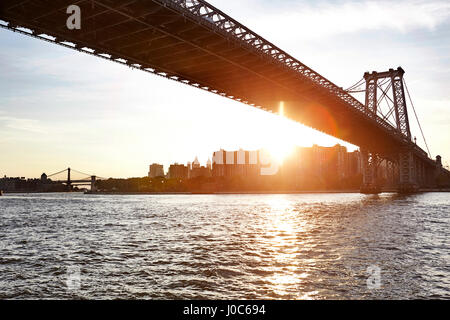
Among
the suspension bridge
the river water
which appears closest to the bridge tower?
the suspension bridge

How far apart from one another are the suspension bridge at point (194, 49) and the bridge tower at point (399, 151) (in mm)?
22600

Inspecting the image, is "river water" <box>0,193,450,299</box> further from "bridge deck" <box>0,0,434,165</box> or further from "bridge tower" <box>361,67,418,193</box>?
"bridge tower" <box>361,67,418,193</box>

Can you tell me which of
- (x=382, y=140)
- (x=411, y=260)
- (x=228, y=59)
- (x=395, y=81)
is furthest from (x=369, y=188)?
(x=411, y=260)

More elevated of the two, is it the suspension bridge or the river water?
the suspension bridge

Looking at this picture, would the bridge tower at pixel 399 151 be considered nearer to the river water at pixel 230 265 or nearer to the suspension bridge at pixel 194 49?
the suspension bridge at pixel 194 49

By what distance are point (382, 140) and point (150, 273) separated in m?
79.1

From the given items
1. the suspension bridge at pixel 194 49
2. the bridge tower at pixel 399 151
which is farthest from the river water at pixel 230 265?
the bridge tower at pixel 399 151

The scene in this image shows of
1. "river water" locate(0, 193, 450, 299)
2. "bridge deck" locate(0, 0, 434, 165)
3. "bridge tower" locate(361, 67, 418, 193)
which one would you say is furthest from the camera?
"bridge tower" locate(361, 67, 418, 193)

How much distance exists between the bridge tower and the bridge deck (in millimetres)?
34265

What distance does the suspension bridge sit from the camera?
95.2 ft

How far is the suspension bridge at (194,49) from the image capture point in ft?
95.2

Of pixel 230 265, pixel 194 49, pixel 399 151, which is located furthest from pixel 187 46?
pixel 399 151

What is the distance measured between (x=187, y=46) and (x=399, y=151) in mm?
65768

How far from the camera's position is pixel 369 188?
9438cm
